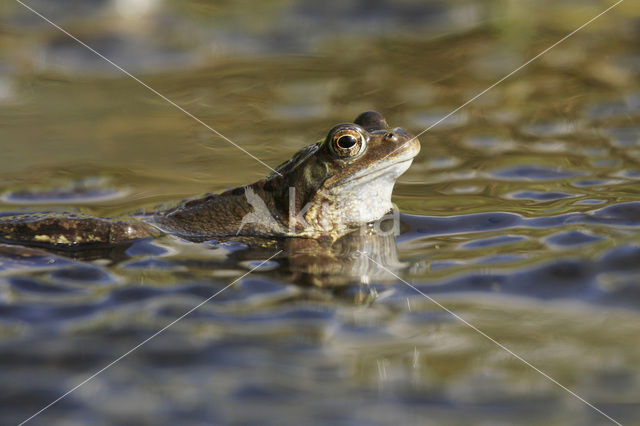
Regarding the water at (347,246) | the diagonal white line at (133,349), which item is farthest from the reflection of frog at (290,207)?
the diagonal white line at (133,349)

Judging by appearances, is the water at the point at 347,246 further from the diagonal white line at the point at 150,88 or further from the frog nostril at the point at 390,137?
the frog nostril at the point at 390,137

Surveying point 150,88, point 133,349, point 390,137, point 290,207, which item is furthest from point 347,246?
point 150,88

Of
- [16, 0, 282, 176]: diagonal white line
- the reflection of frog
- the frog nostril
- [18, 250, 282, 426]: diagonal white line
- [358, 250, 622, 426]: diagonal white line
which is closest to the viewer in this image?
[358, 250, 622, 426]: diagonal white line

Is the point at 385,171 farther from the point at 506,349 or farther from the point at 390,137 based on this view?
the point at 506,349

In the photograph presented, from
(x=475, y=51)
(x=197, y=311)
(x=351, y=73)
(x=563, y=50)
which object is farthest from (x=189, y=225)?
(x=563, y=50)

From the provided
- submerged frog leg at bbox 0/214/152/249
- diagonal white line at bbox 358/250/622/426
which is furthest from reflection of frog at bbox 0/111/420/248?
diagonal white line at bbox 358/250/622/426

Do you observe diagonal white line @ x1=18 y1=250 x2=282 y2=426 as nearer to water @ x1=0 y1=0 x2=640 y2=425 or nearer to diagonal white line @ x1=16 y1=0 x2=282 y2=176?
water @ x1=0 y1=0 x2=640 y2=425
